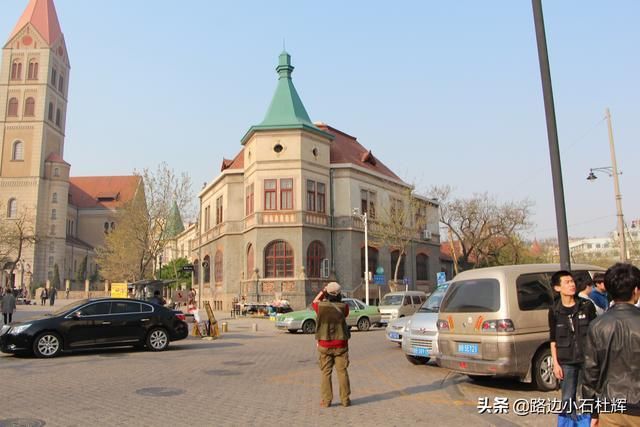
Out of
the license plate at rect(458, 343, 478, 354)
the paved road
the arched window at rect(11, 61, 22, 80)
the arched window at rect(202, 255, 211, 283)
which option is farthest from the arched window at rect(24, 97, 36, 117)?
the license plate at rect(458, 343, 478, 354)

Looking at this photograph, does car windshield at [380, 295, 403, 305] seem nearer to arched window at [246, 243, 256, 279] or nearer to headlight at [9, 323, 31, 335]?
headlight at [9, 323, 31, 335]

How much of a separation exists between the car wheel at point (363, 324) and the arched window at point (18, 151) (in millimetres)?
79118

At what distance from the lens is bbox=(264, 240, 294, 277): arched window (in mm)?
37375

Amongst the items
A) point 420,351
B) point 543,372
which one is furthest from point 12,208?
point 543,372

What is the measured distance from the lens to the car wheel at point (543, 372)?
868 centimetres

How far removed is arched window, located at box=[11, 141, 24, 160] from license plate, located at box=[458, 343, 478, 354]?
90.9 m

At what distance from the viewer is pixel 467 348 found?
8.95 m

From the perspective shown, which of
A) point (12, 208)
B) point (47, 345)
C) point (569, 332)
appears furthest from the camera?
point (12, 208)

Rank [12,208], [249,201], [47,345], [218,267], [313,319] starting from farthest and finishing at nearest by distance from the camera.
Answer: [12,208] < [218,267] < [249,201] < [313,319] < [47,345]

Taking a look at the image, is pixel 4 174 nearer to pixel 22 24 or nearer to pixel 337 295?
pixel 22 24

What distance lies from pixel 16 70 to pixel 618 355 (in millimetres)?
101451

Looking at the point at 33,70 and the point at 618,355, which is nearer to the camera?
the point at 618,355

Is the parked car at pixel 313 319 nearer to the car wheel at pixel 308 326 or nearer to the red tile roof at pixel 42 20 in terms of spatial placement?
the car wheel at pixel 308 326

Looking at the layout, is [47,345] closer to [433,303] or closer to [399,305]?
[433,303]
